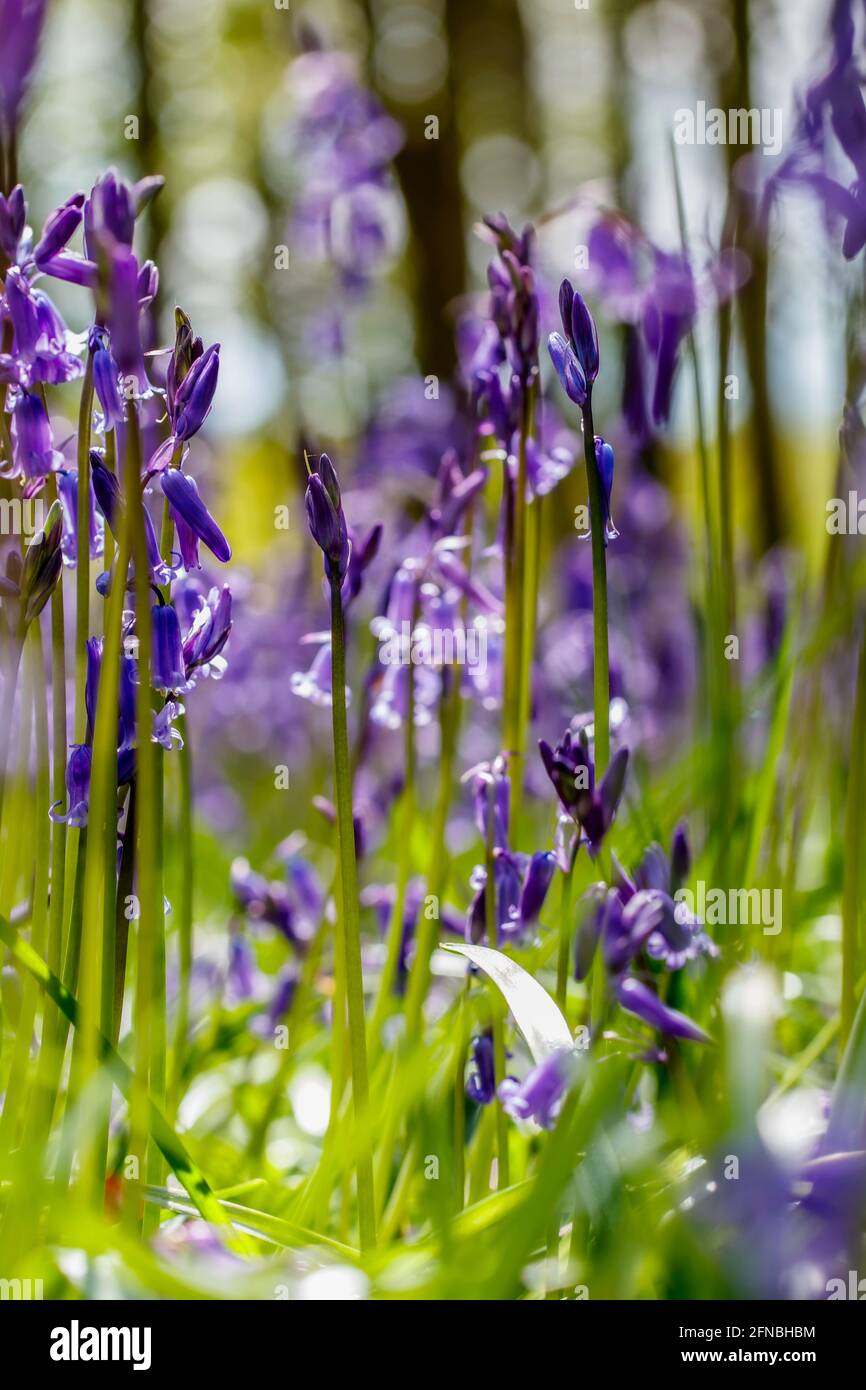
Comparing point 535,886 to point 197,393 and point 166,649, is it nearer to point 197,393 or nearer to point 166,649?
point 166,649

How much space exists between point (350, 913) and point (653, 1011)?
0.40 meters

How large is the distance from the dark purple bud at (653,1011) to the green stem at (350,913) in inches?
13.4

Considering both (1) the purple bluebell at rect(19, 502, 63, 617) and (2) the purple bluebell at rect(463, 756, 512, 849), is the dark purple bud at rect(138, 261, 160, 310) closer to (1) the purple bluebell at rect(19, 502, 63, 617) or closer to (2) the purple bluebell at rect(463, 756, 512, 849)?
(1) the purple bluebell at rect(19, 502, 63, 617)

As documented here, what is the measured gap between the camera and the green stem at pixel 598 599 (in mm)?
1408

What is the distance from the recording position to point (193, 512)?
56.8 inches

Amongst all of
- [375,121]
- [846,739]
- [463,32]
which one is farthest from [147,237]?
[846,739]

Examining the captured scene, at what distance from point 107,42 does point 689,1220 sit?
502 inches

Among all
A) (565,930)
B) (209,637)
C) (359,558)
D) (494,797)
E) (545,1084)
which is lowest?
(545,1084)

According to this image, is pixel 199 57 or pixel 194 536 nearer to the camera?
pixel 194 536

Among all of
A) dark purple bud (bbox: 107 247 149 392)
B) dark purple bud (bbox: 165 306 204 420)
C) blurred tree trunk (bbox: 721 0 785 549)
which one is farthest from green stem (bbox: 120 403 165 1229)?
blurred tree trunk (bbox: 721 0 785 549)

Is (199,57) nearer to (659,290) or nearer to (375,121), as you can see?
(375,121)

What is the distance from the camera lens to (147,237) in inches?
356

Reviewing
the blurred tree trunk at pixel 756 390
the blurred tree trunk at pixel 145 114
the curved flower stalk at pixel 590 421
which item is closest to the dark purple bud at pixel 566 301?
the curved flower stalk at pixel 590 421

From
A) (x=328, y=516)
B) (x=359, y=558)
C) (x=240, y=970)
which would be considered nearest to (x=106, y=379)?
(x=328, y=516)
